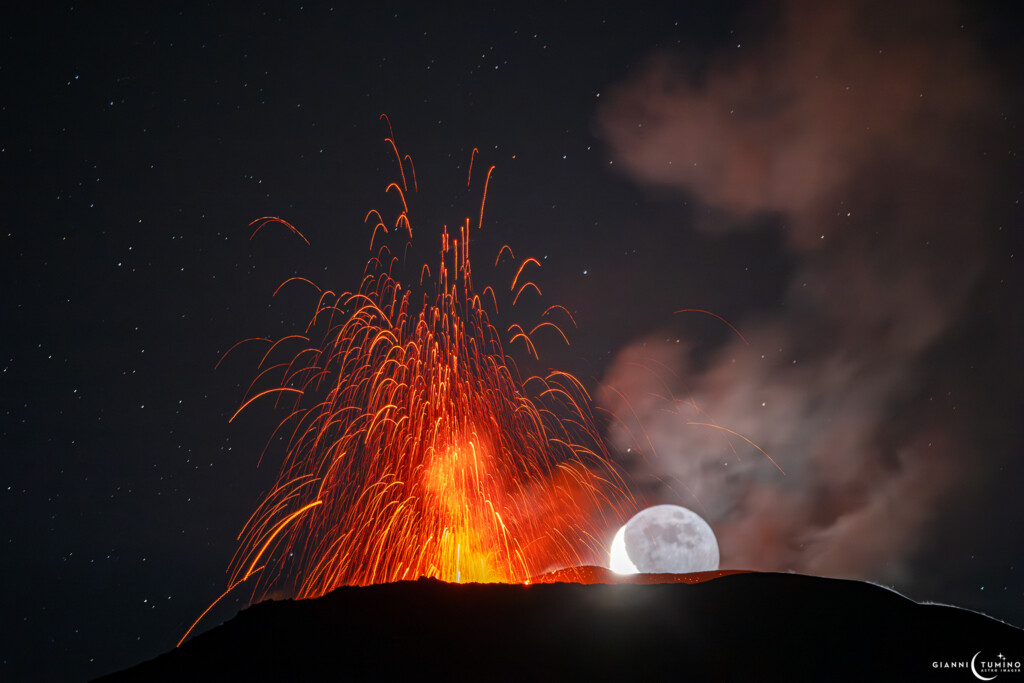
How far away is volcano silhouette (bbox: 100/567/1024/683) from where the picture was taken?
37.8ft

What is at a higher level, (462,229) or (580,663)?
(462,229)

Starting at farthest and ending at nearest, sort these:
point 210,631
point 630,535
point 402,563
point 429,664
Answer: point 630,535
point 402,563
point 210,631
point 429,664

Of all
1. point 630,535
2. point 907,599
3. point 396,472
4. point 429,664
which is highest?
point 630,535

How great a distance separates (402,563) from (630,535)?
64.0 ft

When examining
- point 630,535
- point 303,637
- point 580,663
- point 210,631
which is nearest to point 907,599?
point 580,663

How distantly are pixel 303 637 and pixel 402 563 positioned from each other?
930 cm

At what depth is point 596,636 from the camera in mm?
12242

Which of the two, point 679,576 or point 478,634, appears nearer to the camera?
point 478,634

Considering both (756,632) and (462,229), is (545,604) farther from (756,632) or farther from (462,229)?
(462,229)

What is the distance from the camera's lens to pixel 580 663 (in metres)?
11.6

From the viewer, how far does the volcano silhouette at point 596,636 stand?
11.5 meters

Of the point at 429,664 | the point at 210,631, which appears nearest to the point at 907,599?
the point at 429,664

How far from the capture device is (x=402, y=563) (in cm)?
2152

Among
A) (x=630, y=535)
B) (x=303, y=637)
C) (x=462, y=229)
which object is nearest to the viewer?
(x=303, y=637)
